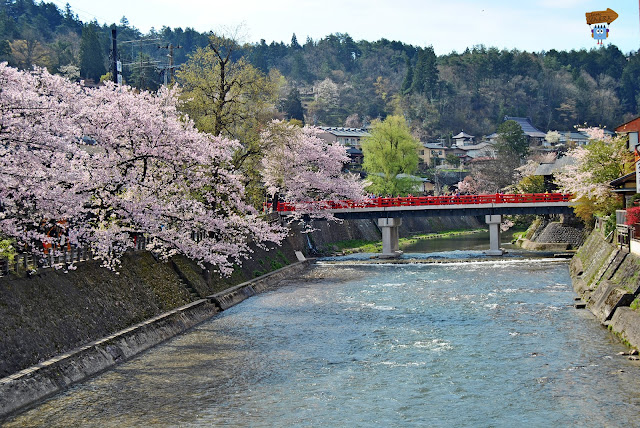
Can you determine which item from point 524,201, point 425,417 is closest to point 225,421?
point 425,417

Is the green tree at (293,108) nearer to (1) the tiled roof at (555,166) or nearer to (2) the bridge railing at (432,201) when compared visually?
(1) the tiled roof at (555,166)

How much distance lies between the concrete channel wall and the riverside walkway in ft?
86.6

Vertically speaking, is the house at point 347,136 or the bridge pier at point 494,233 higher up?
the house at point 347,136

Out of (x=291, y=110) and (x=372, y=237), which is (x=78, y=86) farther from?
(x=291, y=110)

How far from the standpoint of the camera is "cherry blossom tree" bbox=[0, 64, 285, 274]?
75.8 ft

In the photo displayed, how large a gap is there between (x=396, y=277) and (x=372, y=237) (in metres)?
36.1

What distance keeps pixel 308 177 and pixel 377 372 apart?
36970 mm

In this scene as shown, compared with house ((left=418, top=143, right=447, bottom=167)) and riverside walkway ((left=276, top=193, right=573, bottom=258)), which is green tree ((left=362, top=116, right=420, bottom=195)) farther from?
house ((left=418, top=143, right=447, bottom=167))

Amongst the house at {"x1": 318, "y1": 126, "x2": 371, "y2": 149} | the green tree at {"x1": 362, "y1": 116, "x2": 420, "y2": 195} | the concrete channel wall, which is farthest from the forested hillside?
the concrete channel wall

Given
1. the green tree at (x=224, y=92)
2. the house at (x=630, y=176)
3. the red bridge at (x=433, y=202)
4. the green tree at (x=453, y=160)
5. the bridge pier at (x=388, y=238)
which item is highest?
the green tree at (x=224, y=92)

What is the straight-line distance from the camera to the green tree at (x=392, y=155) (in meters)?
81.4

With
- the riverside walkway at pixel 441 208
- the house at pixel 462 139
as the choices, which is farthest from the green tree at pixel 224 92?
the house at pixel 462 139

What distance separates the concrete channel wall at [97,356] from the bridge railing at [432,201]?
24786mm

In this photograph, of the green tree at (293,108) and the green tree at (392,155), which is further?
the green tree at (293,108)
